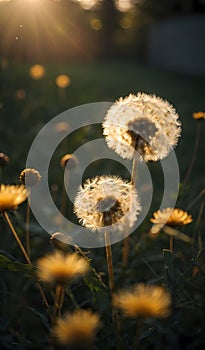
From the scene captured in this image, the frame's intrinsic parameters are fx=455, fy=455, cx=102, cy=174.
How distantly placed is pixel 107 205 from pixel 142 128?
319 mm

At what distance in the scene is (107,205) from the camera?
1.41m

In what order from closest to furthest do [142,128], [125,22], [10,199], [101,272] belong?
[10,199] < [142,128] < [101,272] < [125,22]

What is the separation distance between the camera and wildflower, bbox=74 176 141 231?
140 cm

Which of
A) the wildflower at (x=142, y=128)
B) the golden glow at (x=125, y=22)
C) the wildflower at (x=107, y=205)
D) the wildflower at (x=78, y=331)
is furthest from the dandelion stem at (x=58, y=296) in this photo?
the golden glow at (x=125, y=22)

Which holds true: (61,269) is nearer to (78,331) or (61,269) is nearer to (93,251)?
(78,331)

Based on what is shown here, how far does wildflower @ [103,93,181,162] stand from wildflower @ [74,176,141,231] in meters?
0.15

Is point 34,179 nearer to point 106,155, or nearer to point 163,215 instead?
point 163,215

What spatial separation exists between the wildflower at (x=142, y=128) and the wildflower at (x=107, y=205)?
0.50 feet

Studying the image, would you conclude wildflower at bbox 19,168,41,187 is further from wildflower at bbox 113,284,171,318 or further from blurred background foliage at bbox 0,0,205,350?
wildflower at bbox 113,284,171,318

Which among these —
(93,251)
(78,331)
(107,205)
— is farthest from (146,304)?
(93,251)

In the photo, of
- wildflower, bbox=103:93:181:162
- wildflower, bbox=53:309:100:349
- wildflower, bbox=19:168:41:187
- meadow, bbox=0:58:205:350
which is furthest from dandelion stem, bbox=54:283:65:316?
wildflower, bbox=103:93:181:162

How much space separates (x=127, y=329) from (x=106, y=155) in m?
2.05

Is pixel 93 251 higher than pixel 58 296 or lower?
higher

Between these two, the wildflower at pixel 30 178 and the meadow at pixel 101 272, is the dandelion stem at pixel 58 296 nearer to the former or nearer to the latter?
the meadow at pixel 101 272
